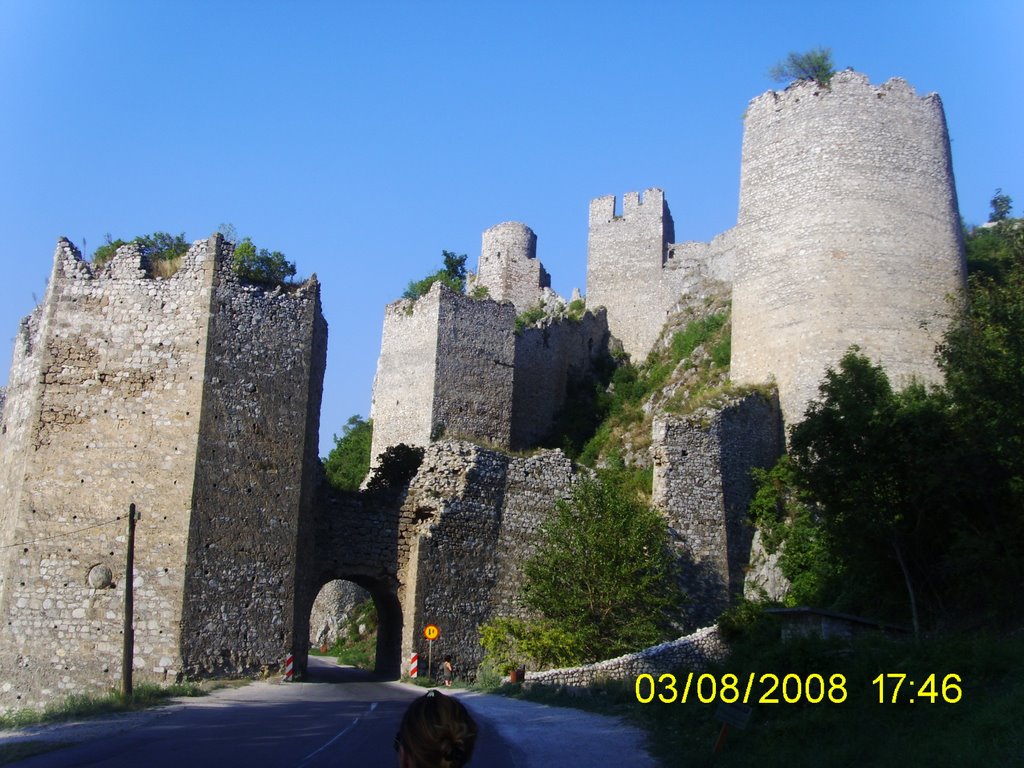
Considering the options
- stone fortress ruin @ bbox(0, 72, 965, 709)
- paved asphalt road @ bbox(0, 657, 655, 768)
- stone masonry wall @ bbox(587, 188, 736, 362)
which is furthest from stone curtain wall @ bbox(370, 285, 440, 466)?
paved asphalt road @ bbox(0, 657, 655, 768)

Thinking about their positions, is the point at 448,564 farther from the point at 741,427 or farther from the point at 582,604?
the point at 741,427

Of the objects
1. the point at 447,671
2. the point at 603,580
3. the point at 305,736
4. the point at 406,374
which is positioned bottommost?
the point at 447,671

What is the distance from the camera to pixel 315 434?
21.5 metres

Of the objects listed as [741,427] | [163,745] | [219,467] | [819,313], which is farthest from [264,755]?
[819,313]

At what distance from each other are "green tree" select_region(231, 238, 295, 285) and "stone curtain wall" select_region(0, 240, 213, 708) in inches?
24.9

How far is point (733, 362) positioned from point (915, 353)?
4.64 metres

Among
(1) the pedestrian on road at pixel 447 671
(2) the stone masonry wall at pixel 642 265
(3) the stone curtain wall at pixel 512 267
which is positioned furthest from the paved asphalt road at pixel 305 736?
(3) the stone curtain wall at pixel 512 267

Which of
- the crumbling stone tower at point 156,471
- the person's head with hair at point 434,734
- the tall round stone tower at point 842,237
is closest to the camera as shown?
the person's head with hair at point 434,734

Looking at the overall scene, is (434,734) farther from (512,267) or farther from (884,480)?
(512,267)

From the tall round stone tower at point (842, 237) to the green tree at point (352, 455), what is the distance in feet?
53.4

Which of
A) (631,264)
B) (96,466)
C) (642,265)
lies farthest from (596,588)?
(631,264)

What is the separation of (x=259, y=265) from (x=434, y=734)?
18.7m

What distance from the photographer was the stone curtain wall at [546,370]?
3753 cm

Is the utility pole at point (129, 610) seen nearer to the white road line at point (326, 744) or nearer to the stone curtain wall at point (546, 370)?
the white road line at point (326, 744)
